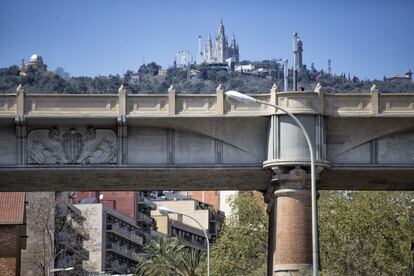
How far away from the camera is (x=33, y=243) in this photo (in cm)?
10769

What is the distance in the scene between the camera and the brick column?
160 ft

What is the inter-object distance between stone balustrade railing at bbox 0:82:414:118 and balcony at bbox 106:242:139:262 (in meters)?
108

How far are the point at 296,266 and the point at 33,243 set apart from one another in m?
61.9

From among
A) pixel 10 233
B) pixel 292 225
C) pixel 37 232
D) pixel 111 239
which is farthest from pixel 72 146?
pixel 111 239

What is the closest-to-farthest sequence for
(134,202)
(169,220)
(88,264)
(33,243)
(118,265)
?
(33,243)
(88,264)
(118,265)
(134,202)
(169,220)

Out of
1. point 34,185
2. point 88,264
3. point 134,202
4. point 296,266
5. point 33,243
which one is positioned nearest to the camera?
point 296,266

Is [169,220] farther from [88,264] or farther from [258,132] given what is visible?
[258,132]

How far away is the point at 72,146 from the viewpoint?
50156 mm

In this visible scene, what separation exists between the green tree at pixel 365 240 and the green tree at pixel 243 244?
8587mm

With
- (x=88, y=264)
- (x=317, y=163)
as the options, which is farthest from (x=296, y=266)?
(x=88, y=264)

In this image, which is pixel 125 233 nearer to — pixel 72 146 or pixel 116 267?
pixel 116 267

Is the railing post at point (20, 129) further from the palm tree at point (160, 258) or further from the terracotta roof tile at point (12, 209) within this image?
the palm tree at point (160, 258)

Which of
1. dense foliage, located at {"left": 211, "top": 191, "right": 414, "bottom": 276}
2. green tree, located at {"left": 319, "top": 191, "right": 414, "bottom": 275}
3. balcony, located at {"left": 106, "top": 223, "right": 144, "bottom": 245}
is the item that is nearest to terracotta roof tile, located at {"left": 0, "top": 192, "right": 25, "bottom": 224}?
dense foliage, located at {"left": 211, "top": 191, "right": 414, "bottom": 276}

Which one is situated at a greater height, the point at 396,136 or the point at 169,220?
the point at 169,220
